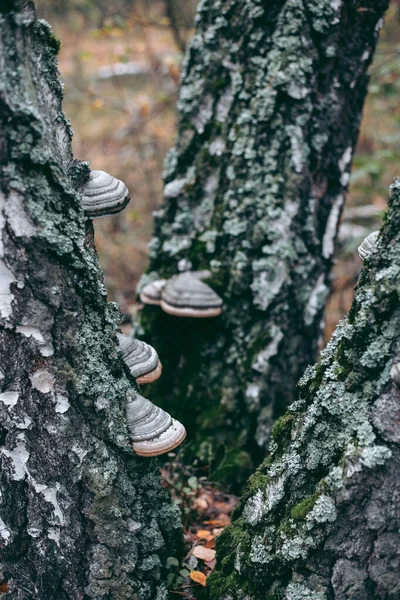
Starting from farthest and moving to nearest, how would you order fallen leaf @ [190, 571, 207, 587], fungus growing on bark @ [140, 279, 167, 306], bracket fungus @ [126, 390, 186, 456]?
fungus growing on bark @ [140, 279, 167, 306] < fallen leaf @ [190, 571, 207, 587] < bracket fungus @ [126, 390, 186, 456]

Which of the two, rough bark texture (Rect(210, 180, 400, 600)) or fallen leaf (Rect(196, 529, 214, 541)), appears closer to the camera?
rough bark texture (Rect(210, 180, 400, 600))

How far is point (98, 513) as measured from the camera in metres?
2.07

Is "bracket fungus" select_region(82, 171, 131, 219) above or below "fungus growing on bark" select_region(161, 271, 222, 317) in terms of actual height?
above

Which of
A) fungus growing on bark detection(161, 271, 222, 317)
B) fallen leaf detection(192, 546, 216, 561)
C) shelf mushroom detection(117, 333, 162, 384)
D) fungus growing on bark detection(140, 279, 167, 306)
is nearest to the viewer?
shelf mushroom detection(117, 333, 162, 384)

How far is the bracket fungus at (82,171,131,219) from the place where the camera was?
6.41 ft

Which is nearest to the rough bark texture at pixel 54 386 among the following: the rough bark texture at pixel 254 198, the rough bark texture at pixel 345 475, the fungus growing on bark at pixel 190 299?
the rough bark texture at pixel 345 475

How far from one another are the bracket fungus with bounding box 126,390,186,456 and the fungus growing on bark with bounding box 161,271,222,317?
118cm

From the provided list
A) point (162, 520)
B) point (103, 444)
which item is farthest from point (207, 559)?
point (103, 444)

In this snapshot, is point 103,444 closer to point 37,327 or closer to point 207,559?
point 37,327

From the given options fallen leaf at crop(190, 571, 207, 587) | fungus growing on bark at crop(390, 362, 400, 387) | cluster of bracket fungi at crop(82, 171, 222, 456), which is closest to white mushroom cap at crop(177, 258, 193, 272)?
cluster of bracket fungi at crop(82, 171, 222, 456)

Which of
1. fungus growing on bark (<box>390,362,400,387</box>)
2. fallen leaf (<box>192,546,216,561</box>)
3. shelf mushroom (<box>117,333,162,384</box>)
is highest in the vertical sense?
fungus growing on bark (<box>390,362,400,387</box>)

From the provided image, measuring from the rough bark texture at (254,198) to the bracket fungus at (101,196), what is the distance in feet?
4.90

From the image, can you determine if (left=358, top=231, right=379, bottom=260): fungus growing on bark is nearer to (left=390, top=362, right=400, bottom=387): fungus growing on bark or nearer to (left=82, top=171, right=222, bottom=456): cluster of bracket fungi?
(left=390, top=362, right=400, bottom=387): fungus growing on bark

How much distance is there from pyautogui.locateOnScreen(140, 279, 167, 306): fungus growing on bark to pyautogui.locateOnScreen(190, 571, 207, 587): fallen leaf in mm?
1698
